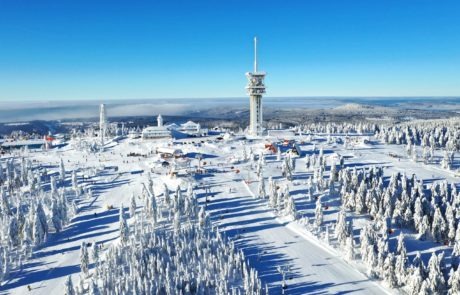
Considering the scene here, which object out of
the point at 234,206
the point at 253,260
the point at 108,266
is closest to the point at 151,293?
the point at 108,266

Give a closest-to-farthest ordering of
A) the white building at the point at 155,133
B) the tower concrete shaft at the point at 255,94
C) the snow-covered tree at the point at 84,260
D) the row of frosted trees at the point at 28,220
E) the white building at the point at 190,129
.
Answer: the snow-covered tree at the point at 84,260, the row of frosted trees at the point at 28,220, the tower concrete shaft at the point at 255,94, the white building at the point at 155,133, the white building at the point at 190,129

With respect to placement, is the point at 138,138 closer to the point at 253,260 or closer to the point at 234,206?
the point at 234,206

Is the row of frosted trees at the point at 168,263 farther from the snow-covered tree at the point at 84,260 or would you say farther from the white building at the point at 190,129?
the white building at the point at 190,129

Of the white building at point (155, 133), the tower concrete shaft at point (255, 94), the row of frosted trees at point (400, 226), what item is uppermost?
the tower concrete shaft at point (255, 94)

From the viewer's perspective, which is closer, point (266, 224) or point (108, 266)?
point (108, 266)

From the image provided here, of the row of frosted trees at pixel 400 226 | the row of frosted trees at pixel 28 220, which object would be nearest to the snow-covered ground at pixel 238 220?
the row of frosted trees at pixel 28 220

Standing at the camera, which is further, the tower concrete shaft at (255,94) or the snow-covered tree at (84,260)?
the tower concrete shaft at (255,94)

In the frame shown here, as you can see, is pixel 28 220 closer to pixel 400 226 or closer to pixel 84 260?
pixel 84 260

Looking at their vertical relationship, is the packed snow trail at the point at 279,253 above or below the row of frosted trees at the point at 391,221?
below
